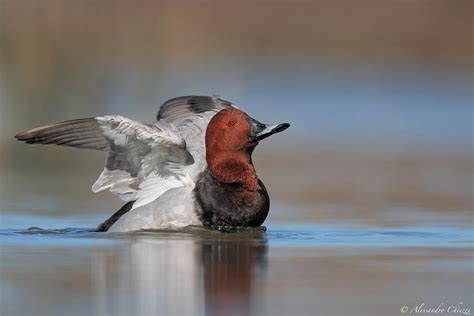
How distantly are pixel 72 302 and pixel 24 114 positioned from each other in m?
11.9

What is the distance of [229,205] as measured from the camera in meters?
11.7

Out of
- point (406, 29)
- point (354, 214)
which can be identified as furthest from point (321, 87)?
point (354, 214)

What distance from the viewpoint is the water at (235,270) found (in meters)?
8.48

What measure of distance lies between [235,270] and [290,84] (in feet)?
66.0

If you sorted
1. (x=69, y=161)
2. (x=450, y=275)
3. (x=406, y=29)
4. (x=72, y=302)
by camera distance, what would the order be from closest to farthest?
(x=72, y=302) → (x=450, y=275) → (x=69, y=161) → (x=406, y=29)

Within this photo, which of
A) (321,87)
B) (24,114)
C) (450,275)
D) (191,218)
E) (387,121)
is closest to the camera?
(450,275)

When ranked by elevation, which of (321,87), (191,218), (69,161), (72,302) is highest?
(321,87)

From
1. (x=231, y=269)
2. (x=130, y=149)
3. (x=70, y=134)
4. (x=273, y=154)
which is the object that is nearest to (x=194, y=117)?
(x=130, y=149)

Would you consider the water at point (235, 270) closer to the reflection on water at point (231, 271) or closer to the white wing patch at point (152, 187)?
the reflection on water at point (231, 271)

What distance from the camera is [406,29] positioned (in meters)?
32.5

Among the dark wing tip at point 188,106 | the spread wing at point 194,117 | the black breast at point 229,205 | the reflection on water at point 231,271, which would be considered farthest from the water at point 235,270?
the dark wing tip at point 188,106

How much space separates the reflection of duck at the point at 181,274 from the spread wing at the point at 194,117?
113cm

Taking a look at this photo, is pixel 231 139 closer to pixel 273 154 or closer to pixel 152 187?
pixel 152 187

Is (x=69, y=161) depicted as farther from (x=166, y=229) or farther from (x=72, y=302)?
(x=72, y=302)
